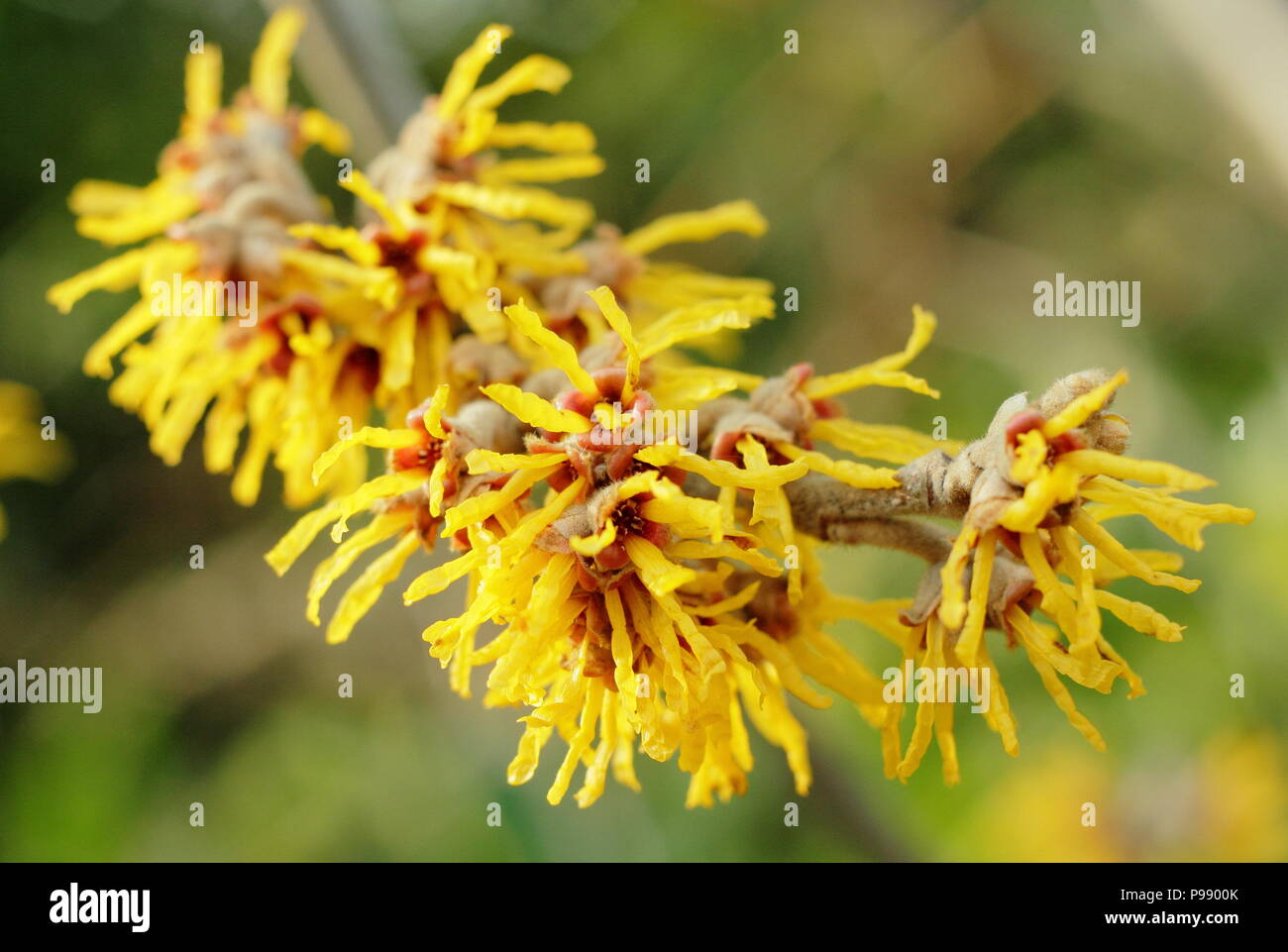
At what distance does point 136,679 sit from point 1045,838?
381 cm

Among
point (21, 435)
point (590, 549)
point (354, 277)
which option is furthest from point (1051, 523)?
point (21, 435)

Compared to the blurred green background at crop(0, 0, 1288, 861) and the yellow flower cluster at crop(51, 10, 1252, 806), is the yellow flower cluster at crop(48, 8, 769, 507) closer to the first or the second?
the yellow flower cluster at crop(51, 10, 1252, 806)

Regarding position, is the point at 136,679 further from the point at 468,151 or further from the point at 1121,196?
the point at 1121,196

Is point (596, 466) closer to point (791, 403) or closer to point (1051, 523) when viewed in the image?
point (791, 403)

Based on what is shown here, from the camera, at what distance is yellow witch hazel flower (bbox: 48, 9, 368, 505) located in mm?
1481

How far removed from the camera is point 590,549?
3.46 feet

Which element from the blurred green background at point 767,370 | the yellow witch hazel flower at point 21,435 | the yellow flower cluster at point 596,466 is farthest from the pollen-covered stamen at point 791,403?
the yellow witch hazel flower at point 21,435

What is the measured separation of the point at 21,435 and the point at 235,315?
2.06 m

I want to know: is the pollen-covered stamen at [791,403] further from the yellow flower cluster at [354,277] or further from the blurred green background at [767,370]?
the blurred green background at [767,370]

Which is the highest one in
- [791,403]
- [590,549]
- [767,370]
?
[767,370]

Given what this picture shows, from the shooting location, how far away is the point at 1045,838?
338 centimetres

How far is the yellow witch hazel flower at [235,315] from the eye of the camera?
4.86 feet

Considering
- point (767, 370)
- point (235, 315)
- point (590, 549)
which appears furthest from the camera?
point (767, 370)
